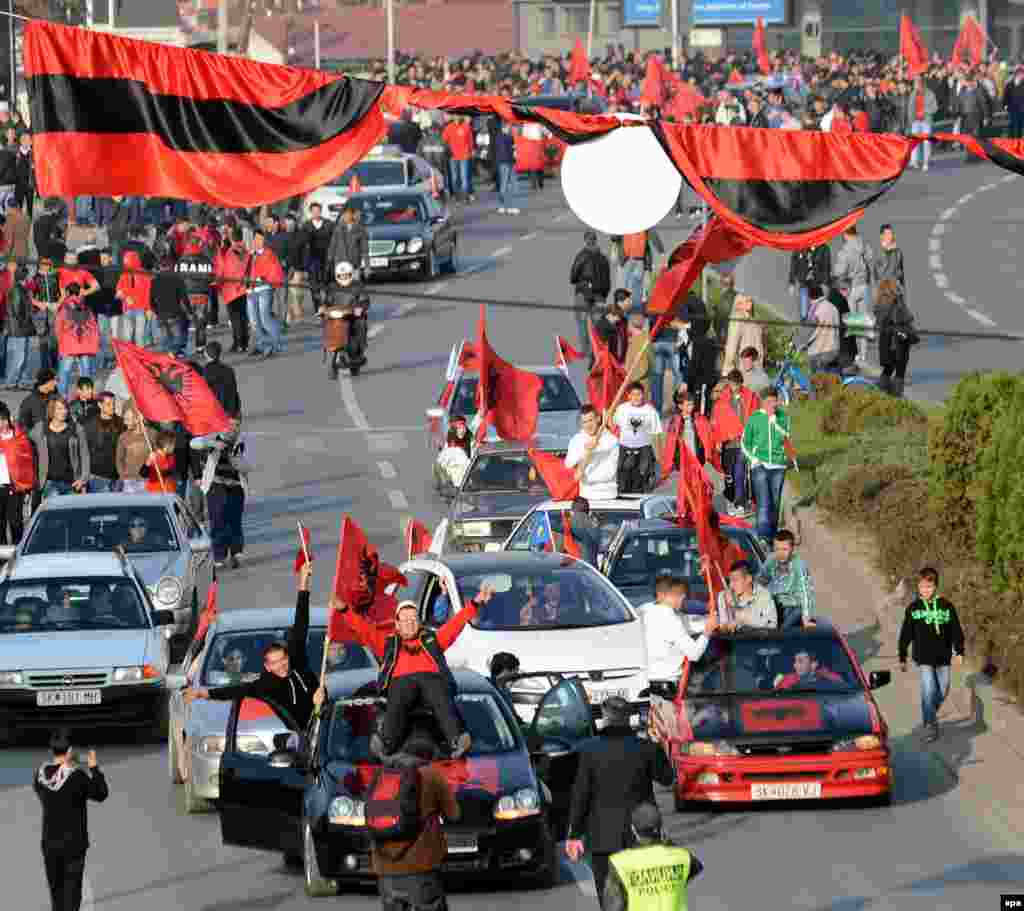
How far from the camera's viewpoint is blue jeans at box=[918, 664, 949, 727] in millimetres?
23656

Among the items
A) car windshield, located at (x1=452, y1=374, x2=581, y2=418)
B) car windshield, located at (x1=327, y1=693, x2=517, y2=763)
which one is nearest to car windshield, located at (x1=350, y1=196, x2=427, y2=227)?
car windshield, located at (x1=452, y1=374, x2=581, y2=418)

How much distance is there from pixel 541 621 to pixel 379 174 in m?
35.5

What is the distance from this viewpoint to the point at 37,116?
18.1 metres

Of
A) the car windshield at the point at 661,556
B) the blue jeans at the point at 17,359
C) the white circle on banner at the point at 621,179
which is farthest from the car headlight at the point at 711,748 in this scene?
the blue jeans at the point at 17,359

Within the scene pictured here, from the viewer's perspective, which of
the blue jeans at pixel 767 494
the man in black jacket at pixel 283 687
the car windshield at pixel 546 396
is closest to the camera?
the man in black jacket at pixel 283 687

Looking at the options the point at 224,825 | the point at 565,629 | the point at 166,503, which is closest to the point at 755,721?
the point at 565,629

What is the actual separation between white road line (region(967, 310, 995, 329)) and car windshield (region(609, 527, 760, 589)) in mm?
23351

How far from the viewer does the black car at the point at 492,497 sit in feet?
104

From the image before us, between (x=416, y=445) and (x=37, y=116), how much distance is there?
23062mm

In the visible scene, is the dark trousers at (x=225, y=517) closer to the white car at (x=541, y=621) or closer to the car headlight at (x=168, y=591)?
the car headlight at (x=168, y=591)

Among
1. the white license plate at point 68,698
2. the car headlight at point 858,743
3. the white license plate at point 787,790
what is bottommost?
the white license plate at point 68,698

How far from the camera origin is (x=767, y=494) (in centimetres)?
3167

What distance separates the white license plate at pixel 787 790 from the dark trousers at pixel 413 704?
3.09m

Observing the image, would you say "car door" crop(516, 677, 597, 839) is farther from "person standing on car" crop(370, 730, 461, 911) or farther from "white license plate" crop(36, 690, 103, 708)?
"white license plate" crop(36, 690, 103, 708)
